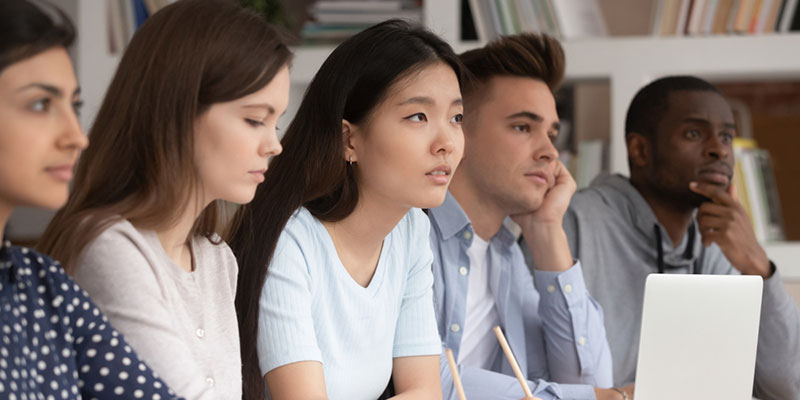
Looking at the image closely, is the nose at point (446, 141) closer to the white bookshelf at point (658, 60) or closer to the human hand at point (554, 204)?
the human hand at point (554, 204)

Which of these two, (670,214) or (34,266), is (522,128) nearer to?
(670,214)

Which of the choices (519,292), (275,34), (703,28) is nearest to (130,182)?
(275,34)

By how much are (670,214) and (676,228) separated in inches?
1.7

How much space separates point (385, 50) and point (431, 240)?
1.61 feet

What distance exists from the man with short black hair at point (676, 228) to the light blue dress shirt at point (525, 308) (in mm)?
202

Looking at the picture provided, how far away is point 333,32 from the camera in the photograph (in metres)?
2.77

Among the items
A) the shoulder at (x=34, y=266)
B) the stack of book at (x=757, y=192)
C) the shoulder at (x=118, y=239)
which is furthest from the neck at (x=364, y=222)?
the stack of book at (x=757, y=192)

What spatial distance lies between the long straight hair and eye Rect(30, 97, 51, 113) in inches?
8.1

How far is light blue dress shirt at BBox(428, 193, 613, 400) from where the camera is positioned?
1.80 meters

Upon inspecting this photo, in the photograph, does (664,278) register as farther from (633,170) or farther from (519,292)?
(633,170)

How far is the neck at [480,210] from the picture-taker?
1941 mm

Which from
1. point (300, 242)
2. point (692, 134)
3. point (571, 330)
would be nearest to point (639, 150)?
point (692, 134)

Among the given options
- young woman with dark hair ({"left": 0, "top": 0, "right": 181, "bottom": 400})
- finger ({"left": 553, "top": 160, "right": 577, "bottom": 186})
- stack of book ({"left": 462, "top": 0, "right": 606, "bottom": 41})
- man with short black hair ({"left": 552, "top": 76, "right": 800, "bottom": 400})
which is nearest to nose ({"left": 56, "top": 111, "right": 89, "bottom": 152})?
young woman with dark hair ({"left": 0, "top": 0, "right": 181, "bottom": 400})

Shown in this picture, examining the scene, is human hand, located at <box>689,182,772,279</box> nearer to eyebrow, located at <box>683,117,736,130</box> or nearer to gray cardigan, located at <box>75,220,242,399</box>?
eyebrow, located at <box>683,117,736,130</box>
